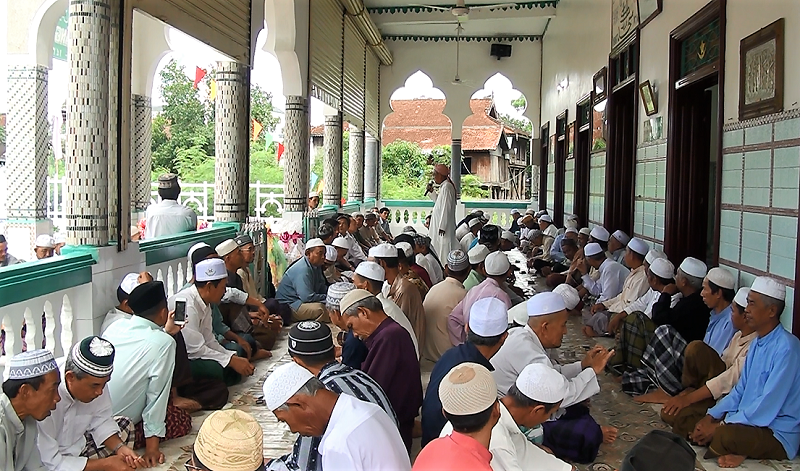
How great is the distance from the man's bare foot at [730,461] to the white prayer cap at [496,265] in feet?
5.63

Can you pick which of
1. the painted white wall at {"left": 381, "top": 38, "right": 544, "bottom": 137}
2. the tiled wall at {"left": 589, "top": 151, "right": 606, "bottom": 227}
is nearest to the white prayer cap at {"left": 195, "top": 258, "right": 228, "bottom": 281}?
the tiled wall at {"left": 589, "top": 151, "right": 606, "bottom": 227}

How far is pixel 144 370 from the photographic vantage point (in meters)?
3.18

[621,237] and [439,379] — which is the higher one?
[621,237]

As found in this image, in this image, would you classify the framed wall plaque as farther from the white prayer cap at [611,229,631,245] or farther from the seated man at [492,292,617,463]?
the white prayer cap at [611,229,631,245]

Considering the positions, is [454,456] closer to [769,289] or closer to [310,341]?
[310,341]

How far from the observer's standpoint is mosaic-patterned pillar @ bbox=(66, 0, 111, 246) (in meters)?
3.95

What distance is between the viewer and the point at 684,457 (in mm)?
1599

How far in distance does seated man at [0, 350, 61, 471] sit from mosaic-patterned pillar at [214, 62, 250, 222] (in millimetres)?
Result: 3952

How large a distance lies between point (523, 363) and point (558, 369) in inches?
11.6

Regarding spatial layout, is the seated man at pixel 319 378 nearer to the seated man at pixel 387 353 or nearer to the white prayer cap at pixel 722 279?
the seated man at pixel 387 353

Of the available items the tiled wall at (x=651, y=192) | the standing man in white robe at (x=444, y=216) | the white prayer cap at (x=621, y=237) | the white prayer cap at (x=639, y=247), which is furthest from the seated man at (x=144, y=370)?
the standing man in white robe at (x=444, y=216)

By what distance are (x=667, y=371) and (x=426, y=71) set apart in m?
10.6

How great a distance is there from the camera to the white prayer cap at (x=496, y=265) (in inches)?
180

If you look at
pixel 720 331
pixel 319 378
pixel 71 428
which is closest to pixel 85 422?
pixel 71 428
